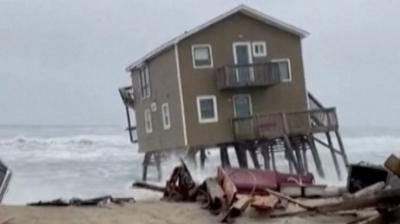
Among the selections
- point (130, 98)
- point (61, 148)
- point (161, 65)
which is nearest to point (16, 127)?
point (61, 148)

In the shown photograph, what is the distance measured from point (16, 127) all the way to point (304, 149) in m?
63.5

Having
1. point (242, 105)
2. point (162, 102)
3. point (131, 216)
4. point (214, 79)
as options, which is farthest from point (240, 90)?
point (131, 216)

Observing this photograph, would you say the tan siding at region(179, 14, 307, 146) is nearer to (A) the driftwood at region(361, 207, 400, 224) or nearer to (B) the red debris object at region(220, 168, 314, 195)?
(B) the red debris object at region(220, 168, 314, 195)

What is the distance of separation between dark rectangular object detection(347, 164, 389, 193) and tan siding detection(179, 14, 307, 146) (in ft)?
67.2

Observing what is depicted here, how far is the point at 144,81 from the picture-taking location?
39.6m

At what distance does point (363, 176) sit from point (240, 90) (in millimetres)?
21372

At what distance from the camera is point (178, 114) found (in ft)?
113

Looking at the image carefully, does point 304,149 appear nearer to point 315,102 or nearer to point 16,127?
point 315,102

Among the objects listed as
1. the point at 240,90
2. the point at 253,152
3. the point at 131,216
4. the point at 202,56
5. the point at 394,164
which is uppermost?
the point at 202,56

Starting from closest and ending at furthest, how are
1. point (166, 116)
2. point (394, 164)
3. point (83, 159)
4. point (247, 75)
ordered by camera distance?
point (394, 164) → point (247, 75) → point (166, 116) → point (83, 159)

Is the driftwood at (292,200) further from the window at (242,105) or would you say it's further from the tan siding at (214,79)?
the window at (242,105)

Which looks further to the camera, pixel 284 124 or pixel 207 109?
pixel 207 109

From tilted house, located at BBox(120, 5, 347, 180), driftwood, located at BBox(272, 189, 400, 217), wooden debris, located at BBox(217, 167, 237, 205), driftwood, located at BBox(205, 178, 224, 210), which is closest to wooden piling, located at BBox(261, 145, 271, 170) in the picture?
tilted house, located at BBox(120, 5, 347, 180)

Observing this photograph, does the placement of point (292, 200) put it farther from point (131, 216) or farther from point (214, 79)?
point (214, 79)
